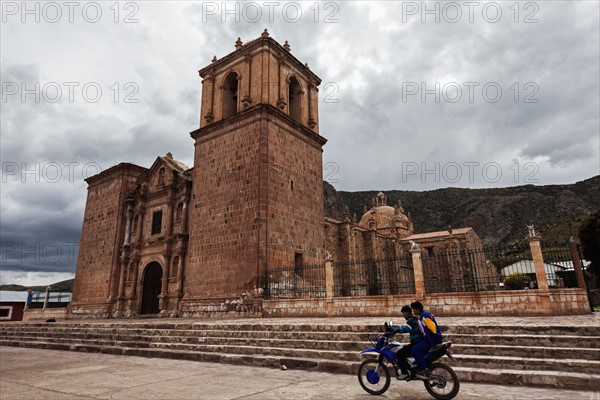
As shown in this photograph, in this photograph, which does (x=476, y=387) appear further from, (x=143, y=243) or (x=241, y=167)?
(x=143, y=243)

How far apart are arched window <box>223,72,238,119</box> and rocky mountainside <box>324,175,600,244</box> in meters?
47.5

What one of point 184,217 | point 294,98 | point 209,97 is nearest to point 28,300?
point 184,217

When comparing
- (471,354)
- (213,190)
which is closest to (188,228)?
(213,190)

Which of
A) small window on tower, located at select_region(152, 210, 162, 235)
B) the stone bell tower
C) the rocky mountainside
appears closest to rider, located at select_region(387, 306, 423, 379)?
the stone bell tower

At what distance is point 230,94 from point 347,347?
15.0m

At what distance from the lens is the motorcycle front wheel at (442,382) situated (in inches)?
165

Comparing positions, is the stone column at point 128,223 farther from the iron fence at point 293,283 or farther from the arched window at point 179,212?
the iron fence at point 293,283

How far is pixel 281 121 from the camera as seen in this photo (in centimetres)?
1623

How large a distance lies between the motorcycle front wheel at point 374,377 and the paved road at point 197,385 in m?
0.11

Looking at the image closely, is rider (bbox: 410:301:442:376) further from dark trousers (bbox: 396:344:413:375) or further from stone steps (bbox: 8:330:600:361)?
stone steps (bbox: 8:330:600:361)

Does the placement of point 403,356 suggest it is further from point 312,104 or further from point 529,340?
→ point 312,104

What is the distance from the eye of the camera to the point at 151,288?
18.5 meters

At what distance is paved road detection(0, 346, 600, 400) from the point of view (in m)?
4.52

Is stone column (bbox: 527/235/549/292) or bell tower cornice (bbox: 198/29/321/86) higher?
bell tower cornice (bbox: 198/29/321/86)
